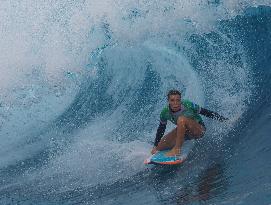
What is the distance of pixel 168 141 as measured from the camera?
22.0ft

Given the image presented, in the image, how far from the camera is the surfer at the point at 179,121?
6.32 meters

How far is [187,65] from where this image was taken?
10.3m

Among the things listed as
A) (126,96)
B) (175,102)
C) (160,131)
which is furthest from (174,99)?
(126,96)

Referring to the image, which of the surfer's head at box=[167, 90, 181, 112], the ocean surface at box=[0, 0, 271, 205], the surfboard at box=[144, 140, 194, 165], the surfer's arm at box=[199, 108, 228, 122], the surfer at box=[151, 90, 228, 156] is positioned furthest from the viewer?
the surfer's arm at box=[199, 108, 228, 122]

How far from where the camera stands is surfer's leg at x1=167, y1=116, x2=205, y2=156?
631 cm

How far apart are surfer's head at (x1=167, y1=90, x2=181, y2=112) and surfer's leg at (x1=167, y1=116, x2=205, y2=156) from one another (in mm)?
190

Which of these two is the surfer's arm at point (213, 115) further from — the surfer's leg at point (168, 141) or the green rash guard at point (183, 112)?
the surfer's leg at point (168, 141)

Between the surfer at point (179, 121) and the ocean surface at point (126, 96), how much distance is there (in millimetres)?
218

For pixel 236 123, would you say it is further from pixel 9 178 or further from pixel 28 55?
pixel 28 55

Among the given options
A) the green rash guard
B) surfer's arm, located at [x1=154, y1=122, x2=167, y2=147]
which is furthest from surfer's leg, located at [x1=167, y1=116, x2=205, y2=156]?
surfer's arm, located at [x1=154, y1=122, x2=167, y2=147]

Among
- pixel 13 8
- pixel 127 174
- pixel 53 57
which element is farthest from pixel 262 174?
→ pixel 13 8

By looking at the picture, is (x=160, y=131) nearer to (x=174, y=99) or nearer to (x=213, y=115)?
(x=174, y=99)

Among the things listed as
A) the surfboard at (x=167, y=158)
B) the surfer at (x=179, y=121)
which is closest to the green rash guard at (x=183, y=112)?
the surfer at (x=179, y=121)

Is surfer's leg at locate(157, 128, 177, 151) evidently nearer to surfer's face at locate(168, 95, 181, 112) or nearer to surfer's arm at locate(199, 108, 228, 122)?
surfer's face at locate(168, 95, 181, 112)
